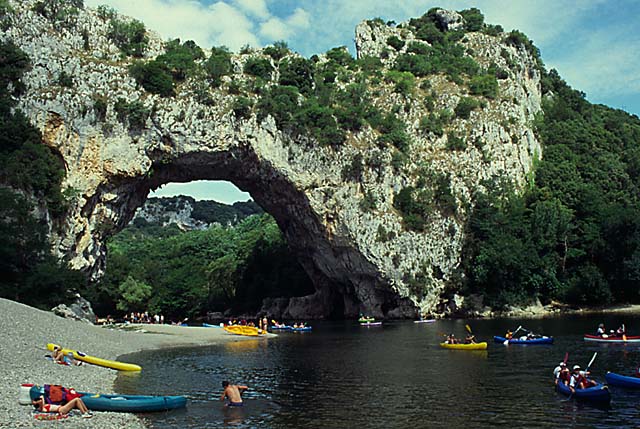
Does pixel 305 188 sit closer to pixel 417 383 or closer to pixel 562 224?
pixel 562 224

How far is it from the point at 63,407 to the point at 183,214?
176m

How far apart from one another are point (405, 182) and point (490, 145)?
12820 mm

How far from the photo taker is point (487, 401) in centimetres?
1830

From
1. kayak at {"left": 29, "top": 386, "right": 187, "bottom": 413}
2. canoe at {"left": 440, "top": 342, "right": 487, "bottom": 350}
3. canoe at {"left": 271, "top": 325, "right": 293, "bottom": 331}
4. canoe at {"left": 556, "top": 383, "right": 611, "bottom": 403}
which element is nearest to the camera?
kayak at {"left": 29, "top": 386, "right": 187, "bottom": 413}

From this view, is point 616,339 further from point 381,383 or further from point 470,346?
point 381,383

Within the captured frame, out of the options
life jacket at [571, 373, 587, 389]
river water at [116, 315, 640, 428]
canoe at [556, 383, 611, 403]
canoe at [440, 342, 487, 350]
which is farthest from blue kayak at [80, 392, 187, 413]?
canoe at [440, 342, 487, 350]

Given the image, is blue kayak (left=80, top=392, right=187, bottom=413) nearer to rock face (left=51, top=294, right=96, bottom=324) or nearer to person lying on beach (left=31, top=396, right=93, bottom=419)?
person lying on beach (left=31, top=396, right=93, bottom=419)

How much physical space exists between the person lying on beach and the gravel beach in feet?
0.76

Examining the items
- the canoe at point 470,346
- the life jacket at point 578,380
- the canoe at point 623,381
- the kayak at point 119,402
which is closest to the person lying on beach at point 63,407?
the kayak at point 119,402

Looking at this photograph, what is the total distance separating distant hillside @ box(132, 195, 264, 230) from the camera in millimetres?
180312

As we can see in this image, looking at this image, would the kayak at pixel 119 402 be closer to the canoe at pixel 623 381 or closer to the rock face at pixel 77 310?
the canoe at pixel 623 381

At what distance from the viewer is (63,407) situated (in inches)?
611

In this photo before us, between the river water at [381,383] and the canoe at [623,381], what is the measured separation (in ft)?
1.47

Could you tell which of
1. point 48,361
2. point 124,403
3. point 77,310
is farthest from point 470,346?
point 77,310
